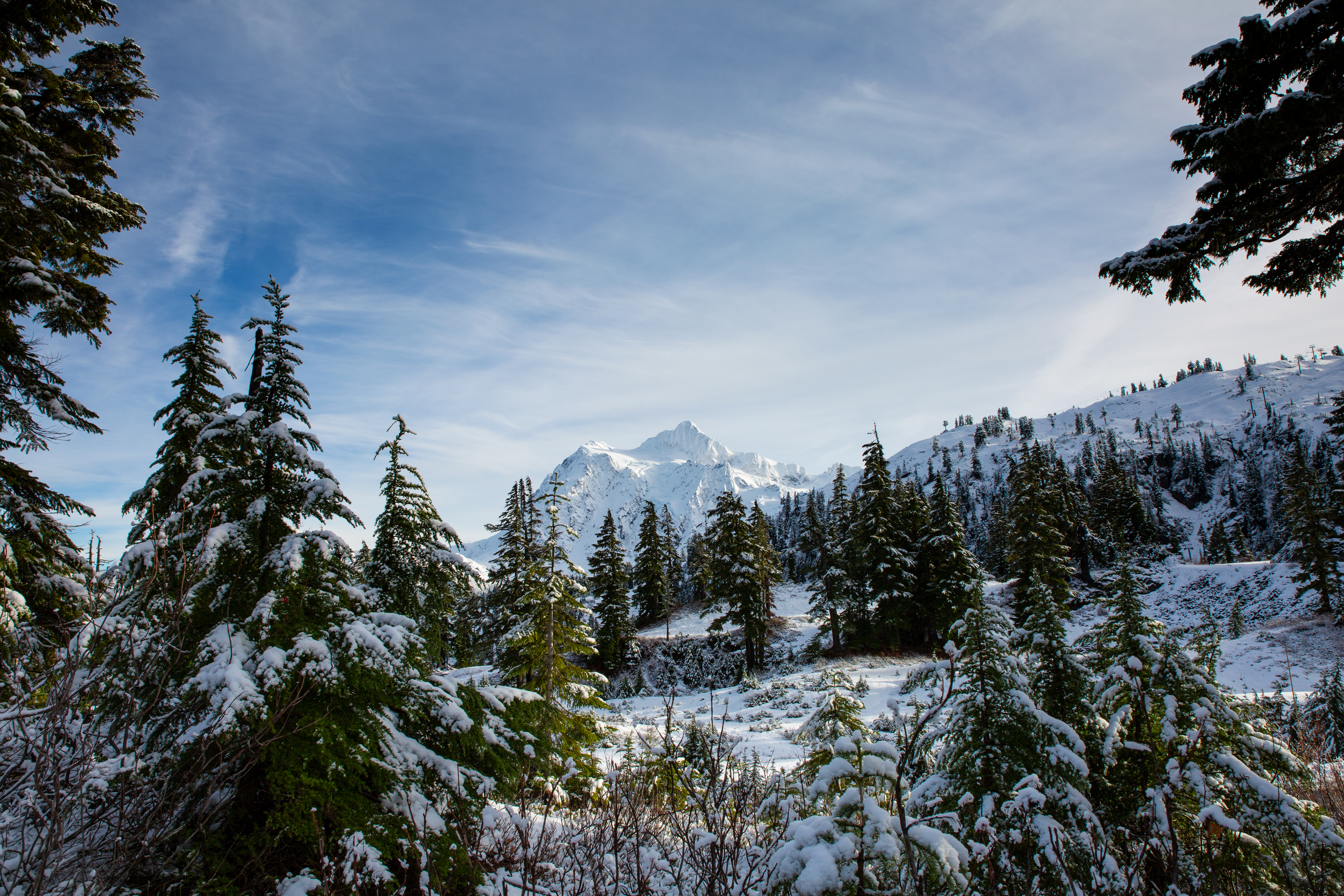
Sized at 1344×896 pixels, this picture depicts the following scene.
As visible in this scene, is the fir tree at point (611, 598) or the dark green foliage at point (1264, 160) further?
the fir tree at point (611, 598)

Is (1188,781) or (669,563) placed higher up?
(669,563)

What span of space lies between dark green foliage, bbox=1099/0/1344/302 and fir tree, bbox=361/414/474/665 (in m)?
11.5

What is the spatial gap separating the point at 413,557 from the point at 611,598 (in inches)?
1024

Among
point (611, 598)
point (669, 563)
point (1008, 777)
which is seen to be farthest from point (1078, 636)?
point (1008, 777)

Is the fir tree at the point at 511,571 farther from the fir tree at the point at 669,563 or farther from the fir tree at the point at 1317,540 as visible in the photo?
the fir tree at the point at 1317,540

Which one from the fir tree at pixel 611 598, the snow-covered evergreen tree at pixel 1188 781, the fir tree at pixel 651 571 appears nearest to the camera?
the snow-covered evergreen tree at pixel 1188 781

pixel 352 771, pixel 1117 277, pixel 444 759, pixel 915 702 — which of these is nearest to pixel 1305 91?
pixel 1117 277

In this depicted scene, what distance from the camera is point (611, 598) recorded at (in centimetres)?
3653

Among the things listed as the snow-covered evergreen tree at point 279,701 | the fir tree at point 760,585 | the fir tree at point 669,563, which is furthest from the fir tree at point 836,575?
the snow-covered evergreen tree at point 279,701

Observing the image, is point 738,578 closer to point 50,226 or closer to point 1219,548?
point 50,226

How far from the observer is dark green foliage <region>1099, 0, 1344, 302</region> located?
181 inches

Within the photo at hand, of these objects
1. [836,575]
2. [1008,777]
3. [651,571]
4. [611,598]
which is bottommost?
[1008,777]

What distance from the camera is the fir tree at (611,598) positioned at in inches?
1409

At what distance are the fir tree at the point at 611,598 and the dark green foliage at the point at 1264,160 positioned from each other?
107ft
